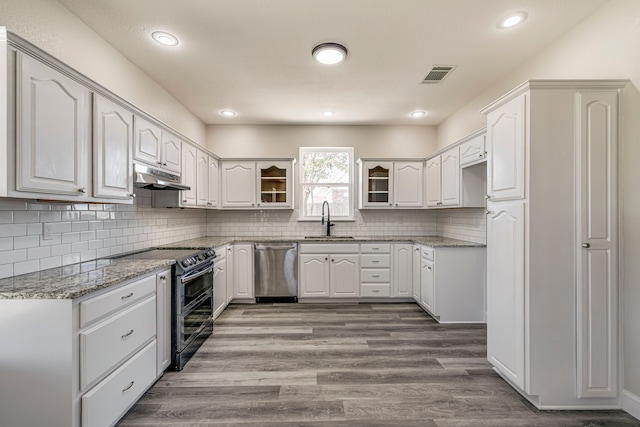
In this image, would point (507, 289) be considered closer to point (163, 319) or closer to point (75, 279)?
point (163, 319)

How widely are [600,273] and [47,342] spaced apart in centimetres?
320

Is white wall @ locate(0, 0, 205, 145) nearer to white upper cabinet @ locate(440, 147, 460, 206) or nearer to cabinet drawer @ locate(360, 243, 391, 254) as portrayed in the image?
cabinet drawer @ locate(360, 243, 391, 254)

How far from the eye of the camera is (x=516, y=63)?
2.89m

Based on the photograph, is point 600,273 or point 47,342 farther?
point 600,273

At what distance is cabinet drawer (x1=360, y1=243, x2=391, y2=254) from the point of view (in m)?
4.27

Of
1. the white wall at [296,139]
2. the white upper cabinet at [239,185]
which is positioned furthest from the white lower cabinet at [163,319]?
the white wall at [296,139]

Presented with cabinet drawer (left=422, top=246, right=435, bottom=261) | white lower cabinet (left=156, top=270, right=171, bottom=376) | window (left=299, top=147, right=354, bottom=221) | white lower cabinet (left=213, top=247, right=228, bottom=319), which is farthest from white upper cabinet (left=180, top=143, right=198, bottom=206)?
cabinet drawer (left=422, top=246, right=435, bottom=261)

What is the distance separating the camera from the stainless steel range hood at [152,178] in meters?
2.47

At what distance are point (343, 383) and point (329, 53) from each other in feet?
8.99

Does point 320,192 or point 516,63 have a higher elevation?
point 516,63

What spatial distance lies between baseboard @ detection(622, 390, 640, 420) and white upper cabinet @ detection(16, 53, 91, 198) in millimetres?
3764

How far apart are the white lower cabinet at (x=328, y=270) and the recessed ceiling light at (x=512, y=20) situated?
2904 millimetres

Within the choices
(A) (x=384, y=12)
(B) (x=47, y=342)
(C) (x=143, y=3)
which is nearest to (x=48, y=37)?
(C) (x=143, y=3)

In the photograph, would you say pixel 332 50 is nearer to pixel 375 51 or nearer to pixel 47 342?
pixel 375 51
